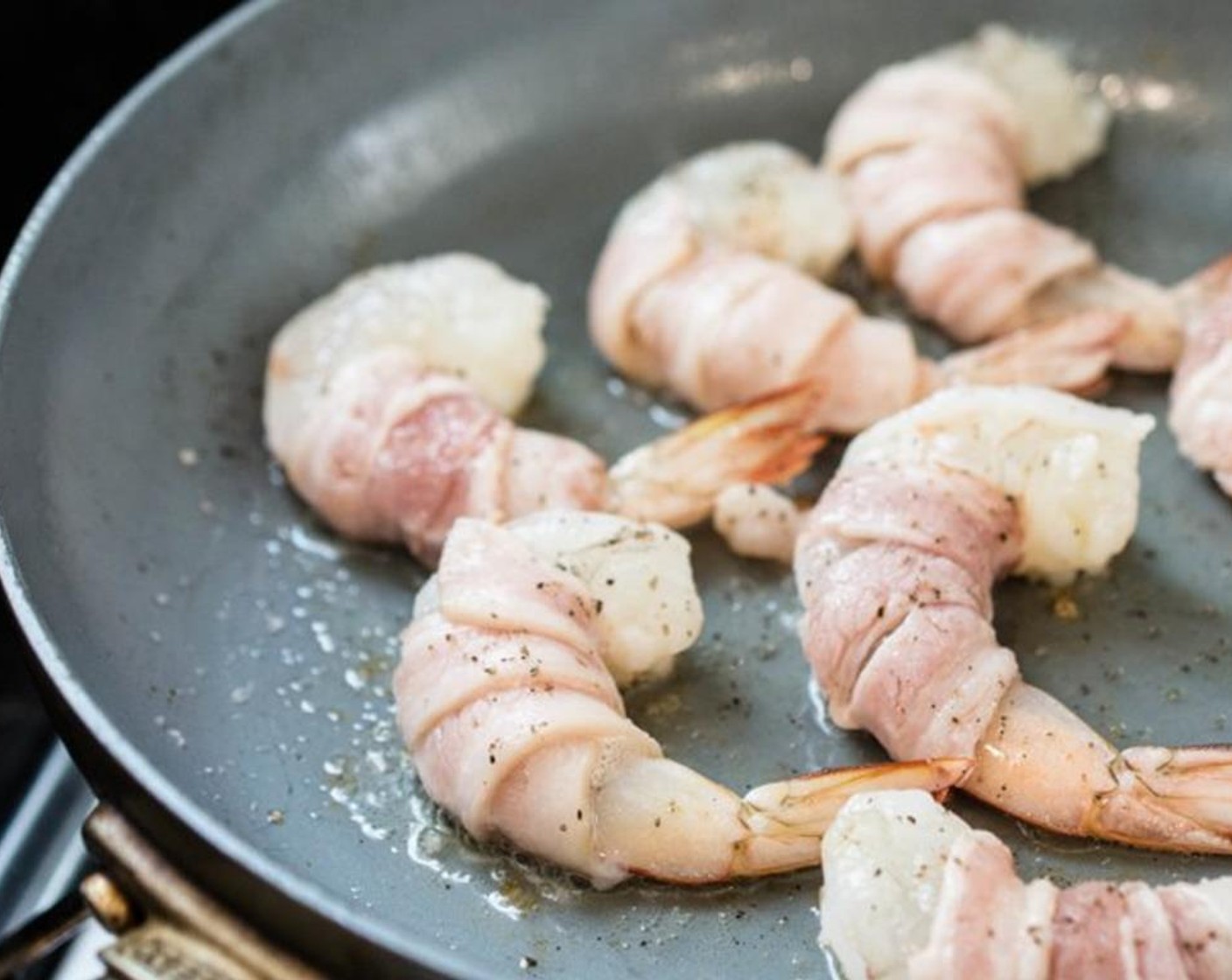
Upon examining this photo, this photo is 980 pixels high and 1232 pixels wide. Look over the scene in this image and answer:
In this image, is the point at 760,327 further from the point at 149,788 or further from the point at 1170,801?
the point at 149,788

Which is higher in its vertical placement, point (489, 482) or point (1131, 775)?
point (489, 482)

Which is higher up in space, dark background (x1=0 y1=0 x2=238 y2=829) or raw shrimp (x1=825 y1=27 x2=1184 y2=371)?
dark background (x1=0 y1=0 x2=238 y2=829)

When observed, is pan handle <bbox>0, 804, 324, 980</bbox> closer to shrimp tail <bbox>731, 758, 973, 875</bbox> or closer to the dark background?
shrimp tail <bbox>731, 758, 973, 875</bbox>

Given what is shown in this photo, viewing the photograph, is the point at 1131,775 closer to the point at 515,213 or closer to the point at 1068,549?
the point at 1068,549

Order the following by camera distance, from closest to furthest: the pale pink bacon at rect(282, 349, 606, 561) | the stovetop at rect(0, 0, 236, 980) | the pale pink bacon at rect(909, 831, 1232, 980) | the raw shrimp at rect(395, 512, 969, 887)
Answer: the pale pink bacon at rect(909, 831, 1232, 980), the raw shrimp at rect(395, 512, 969, 887), the pale pink bacon at rect(282, 349, 606, 561), the stovetop at rect(0, 0, 236, 980)

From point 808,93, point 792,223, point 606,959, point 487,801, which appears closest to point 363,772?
point 487,801

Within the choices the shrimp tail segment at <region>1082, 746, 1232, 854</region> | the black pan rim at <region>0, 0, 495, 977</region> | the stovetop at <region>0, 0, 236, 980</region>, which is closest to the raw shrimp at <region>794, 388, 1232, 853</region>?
the shrimp tail segment at <region>1082, 746, 1232, 854</region>

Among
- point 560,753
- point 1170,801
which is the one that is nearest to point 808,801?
point 560,753
